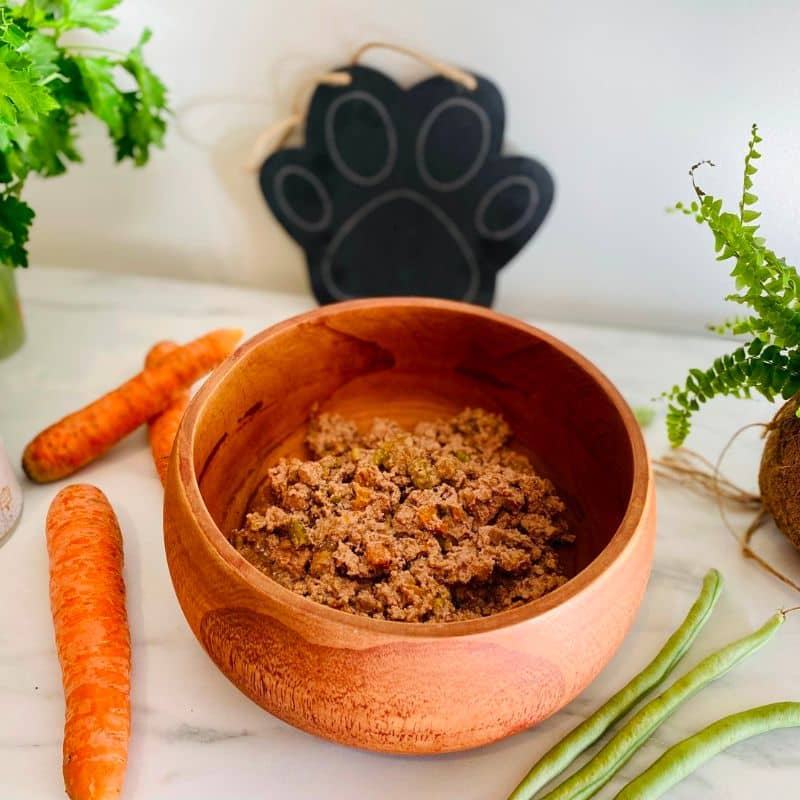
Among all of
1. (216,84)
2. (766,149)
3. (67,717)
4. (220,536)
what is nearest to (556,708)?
(220,536)

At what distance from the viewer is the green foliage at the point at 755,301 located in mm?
812

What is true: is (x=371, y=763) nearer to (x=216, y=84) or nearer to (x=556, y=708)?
(x=556, y=708)

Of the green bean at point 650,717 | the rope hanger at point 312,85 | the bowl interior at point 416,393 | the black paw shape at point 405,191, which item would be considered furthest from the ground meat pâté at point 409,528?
the rope hanger at point 312,85

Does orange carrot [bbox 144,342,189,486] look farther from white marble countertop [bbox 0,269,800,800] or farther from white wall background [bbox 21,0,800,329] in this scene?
white wall background [bbox 21,0,800,329]

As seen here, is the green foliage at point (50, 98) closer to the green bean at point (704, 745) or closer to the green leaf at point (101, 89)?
the green leaf at point (101, 89)

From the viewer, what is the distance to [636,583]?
2.41 ft

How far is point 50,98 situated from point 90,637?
0.54 m

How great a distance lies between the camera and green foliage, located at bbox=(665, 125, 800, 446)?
0.81 m

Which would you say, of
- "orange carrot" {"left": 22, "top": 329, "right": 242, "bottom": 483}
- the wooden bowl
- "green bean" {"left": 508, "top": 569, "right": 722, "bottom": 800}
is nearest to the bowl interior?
the wooden bowl

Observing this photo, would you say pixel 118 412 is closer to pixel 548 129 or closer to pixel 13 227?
pixel 13 227

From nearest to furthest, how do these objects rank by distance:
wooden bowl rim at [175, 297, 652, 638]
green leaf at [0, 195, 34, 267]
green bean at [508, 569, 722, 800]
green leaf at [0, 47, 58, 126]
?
wooden bowl rim at [175, 297, 652, 638] < green bean at [508, 569, 722, 800] < green leaf at [0, 47, 58, 126] < green leaf at [0, 195, 34, 267]

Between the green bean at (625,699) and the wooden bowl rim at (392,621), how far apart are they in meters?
0.15

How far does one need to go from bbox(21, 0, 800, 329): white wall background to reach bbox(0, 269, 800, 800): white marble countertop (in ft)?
0.47

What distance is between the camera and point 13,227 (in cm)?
101
